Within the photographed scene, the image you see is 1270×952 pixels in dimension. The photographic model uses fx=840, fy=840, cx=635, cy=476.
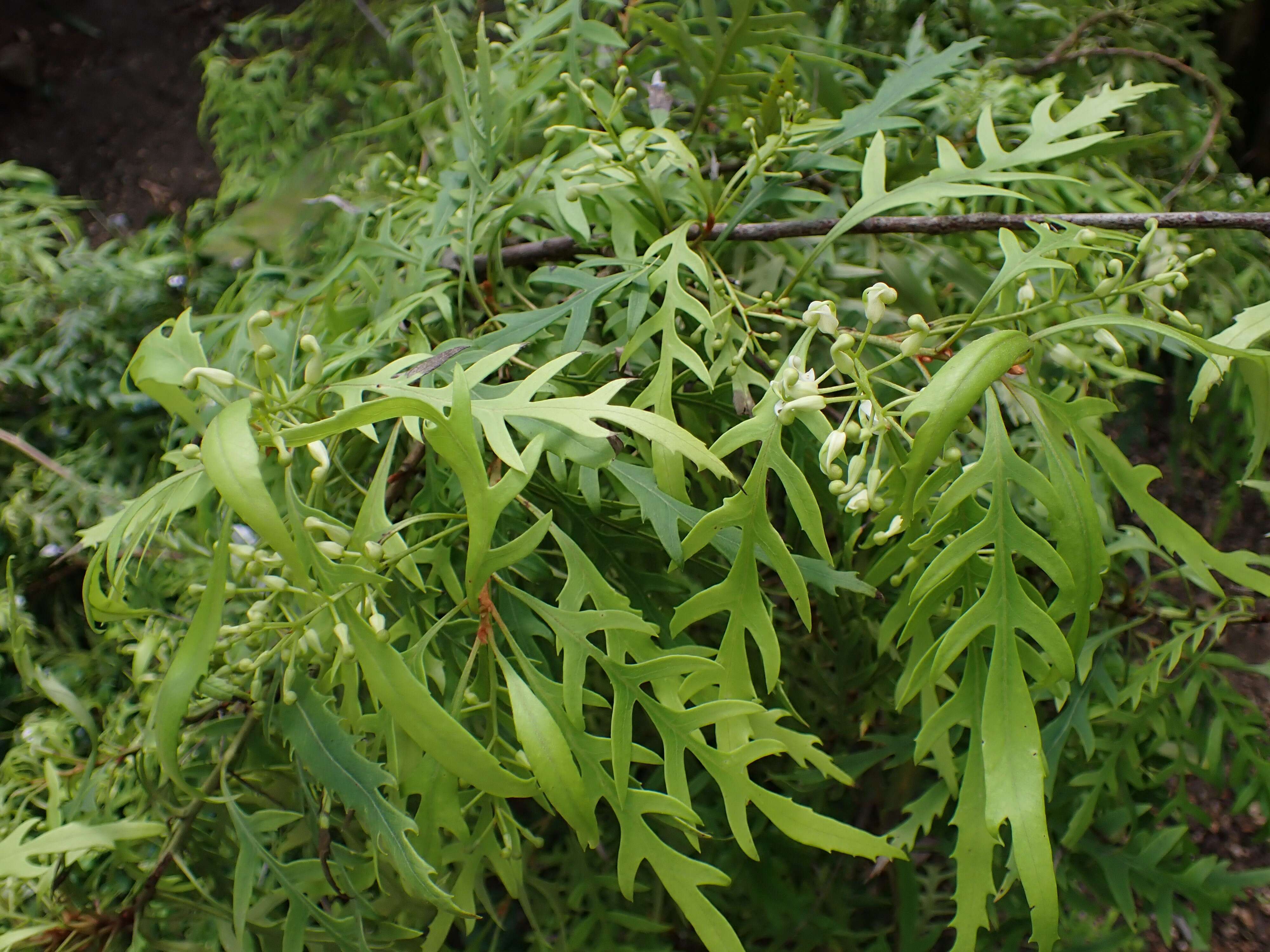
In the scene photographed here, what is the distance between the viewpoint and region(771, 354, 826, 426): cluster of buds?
35cm

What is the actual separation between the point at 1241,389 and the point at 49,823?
1.07 metres

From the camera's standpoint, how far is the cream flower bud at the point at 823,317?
1.23ft

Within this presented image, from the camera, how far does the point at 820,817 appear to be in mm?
406

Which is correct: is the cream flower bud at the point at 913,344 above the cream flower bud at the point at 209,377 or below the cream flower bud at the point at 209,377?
below

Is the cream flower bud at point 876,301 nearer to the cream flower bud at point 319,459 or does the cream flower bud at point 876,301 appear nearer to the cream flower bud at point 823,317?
the cream flower bud at point 823,317

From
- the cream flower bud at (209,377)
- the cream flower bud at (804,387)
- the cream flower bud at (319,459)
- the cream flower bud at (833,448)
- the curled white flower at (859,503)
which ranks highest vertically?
the cream flower bud at (209,377)

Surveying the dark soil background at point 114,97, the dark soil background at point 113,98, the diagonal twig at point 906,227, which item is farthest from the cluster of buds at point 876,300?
the dark soil background at point 114,97

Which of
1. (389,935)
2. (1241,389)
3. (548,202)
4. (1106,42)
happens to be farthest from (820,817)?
(1106,42)

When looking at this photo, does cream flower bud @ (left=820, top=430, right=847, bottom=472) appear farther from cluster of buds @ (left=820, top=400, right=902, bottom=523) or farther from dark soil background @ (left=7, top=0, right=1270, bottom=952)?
dark soil background @ (left=7, top=0, right=1270, bottom=952)

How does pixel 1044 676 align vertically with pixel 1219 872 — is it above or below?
above

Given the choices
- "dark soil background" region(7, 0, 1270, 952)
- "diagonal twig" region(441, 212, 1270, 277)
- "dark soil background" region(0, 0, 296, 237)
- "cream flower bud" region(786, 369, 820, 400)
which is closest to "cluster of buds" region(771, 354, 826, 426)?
"cream flower bud" region(786, 369, 820, 400)

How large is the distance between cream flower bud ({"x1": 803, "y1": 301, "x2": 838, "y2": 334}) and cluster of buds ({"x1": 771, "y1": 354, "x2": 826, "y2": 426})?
0.02m

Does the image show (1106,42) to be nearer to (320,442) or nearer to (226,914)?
(320,442)

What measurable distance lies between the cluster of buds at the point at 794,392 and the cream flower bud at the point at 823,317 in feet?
0.06
